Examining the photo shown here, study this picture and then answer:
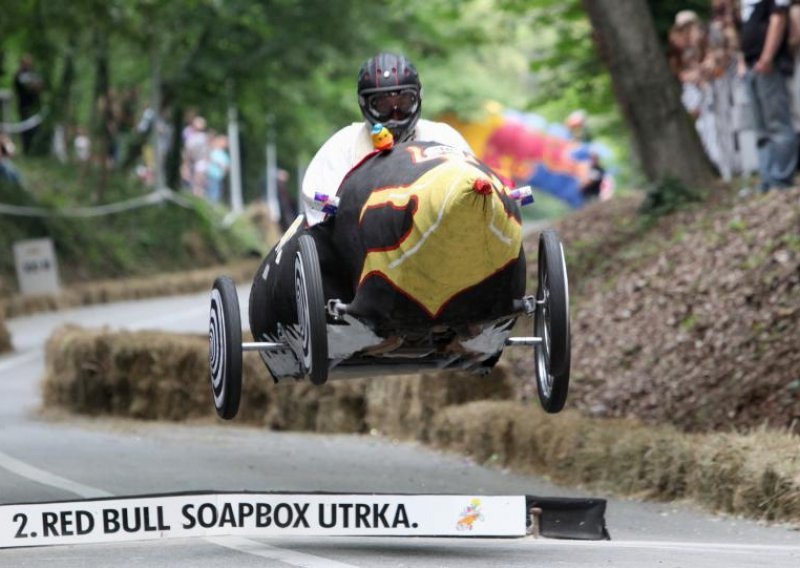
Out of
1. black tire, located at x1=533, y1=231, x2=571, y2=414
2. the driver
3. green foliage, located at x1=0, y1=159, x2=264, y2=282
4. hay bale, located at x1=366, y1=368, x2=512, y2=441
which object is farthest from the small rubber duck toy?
green foliage, located at x1=0, y1=159, x2=264, y2=282

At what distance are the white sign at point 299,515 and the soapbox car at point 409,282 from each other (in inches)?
26.5

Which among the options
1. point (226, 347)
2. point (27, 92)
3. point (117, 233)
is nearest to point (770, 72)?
point (226, 347)

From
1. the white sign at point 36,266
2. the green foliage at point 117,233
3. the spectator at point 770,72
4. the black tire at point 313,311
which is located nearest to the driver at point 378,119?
the black tire at point 313,311

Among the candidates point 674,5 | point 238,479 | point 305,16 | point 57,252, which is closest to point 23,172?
point 57,252

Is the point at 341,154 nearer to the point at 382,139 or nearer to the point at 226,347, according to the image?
the point at 382,139

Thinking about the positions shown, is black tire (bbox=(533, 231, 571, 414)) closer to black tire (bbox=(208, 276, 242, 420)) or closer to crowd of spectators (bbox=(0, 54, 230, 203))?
black tire (bbox=(208, 276, 242, 420))

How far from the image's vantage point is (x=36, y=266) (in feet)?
97.8

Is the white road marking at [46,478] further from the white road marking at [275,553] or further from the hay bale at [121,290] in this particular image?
the hay bale at [121,290]

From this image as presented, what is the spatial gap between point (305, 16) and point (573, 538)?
2581 cm

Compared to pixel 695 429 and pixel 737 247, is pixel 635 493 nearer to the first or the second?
pixel 695 429

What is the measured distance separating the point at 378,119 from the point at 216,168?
32.1 meters

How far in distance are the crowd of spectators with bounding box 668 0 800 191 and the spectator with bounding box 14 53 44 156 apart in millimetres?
14782

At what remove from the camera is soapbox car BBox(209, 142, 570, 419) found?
30.8 feet

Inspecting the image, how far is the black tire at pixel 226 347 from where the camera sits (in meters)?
10.8
